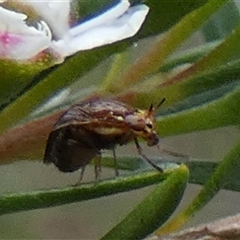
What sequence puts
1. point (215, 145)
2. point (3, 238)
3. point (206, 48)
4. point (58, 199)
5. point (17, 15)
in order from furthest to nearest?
point (215, 145) → point (3, 238) → point (206, 48) → point (58, 199) → point (17, 15)

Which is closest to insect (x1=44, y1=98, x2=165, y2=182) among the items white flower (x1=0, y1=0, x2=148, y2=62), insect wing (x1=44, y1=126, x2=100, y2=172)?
insect wing (x1=44, y1=126, x2=100, y2=172)

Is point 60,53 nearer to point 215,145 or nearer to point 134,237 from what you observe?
point 134,237

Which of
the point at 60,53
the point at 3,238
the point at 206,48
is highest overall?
the point at 60,53

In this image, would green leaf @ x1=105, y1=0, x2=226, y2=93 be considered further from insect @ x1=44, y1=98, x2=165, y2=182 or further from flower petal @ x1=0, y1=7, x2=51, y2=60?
flower petal @ x1=0, y1=7, x2=51, y2=60

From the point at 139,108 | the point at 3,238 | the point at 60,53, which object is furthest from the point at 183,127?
the point at 3,238

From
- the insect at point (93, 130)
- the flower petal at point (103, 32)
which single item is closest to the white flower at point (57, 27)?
the flower petal at point (103, 32)

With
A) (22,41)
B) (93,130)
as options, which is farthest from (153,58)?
(22,41)

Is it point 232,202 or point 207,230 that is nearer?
point 207,230
